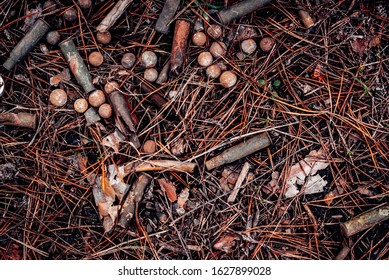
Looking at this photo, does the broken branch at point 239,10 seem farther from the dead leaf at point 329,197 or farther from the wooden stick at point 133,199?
the dead leaf at point 329,197

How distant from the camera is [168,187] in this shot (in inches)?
117

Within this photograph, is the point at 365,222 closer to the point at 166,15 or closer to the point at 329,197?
the point at 329,197

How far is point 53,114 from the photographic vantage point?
9.83 feet

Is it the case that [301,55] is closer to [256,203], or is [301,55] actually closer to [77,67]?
[256,203]

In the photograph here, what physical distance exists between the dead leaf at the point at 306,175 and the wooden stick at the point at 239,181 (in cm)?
35

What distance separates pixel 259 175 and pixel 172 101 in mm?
941

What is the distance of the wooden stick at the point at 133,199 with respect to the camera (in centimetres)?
289

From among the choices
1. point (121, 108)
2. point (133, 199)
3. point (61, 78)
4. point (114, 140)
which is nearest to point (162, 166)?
point (133, 199)

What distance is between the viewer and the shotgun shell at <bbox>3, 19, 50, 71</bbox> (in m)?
2.91

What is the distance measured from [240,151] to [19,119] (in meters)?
1.81

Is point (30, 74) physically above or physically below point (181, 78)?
above

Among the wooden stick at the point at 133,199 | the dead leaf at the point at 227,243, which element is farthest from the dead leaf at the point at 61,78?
the dead leaf at the point at 227,243
